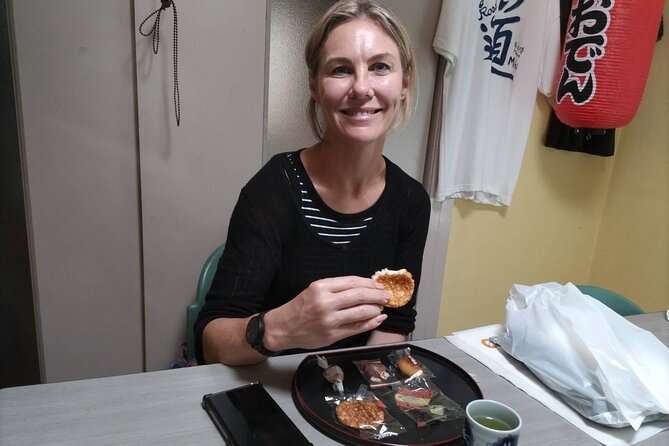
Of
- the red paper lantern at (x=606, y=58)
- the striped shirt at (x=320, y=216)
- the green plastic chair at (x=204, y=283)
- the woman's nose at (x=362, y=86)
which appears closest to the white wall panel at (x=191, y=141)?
the green plastic chair at (x=204, y=283)

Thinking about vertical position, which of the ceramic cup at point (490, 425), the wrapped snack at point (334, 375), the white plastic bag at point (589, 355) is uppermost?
the ceramic cup at point (490, 425)

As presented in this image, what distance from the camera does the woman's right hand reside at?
73cm

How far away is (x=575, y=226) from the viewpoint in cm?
246

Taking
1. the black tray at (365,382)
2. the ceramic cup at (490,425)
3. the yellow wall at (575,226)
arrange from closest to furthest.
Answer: the ceramic cup at (490,425), the black tray at (365,382), the yellow wall at (575,226)

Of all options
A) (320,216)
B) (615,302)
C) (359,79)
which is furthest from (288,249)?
(615,302)

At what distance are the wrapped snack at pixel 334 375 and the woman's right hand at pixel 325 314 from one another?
6cm

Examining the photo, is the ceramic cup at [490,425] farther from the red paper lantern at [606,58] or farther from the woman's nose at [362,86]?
the red paper lantern at [606,58]

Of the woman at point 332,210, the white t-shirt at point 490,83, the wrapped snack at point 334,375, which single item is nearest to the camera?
the wrapped snack at point 334,375

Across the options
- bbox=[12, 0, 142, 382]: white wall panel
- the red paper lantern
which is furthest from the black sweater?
the red paper lantern

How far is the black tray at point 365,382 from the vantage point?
663 mm

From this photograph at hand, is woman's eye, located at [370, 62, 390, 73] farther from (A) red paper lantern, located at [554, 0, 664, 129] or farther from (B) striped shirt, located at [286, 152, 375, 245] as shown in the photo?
(A) red paper lantern, located at [554, 0, 664, 129]

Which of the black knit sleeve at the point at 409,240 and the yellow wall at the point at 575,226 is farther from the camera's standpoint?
the yellow wall at the point at 575,226

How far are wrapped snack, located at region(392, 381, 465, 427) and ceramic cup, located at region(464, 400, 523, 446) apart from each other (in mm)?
137

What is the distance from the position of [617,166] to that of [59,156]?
256 cm
